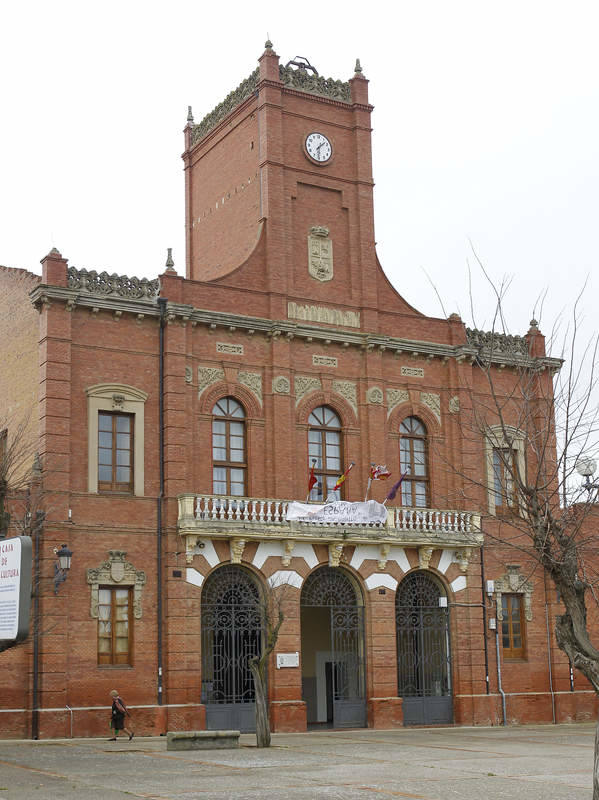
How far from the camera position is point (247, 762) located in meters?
21.7

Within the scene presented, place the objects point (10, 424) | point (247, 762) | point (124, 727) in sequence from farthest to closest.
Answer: point (10, 424), point (124, 727), point (247, 762)

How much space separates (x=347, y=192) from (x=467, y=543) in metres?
12.1

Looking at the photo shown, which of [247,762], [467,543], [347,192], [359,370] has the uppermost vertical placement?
[347,192]

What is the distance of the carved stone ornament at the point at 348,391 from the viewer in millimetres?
34938

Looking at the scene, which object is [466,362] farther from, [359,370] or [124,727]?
[124,727]

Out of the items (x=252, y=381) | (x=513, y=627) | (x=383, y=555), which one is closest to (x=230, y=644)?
(x=383, y=555)

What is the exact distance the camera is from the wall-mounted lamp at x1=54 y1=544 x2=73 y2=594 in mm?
28453

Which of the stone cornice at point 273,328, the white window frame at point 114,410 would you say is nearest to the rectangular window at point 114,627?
the white window frame at point 114,410

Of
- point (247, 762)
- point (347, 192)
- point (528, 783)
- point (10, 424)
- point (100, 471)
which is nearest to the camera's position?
point (528, 783)

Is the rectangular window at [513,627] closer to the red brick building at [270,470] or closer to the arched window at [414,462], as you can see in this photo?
the red brick building at [270,470]

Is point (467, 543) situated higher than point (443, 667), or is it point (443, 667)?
point (467, 543)

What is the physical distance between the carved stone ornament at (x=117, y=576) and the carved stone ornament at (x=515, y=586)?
12.1 m

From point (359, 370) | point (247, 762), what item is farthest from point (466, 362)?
point (247, 762)

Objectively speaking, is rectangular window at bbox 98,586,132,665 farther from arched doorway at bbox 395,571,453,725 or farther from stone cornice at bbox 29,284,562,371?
arched doorway at bbox 395,571,453,725
